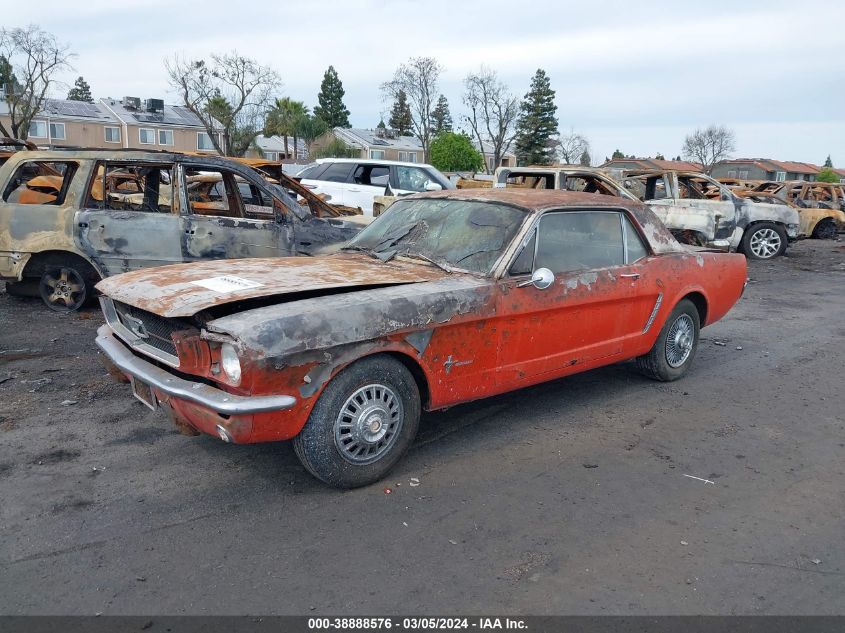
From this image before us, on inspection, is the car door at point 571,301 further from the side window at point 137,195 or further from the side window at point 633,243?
the side window at point 137,195

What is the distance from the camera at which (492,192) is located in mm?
4988

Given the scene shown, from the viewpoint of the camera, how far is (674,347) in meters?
5.68

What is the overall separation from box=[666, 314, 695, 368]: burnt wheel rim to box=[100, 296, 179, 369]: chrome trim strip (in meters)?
3.93

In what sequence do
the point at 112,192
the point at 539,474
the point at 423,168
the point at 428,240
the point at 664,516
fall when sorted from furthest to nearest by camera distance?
the point at 423,168
the point at 112,192
the point at 428,240
the point at 539,474
the point at 664,516

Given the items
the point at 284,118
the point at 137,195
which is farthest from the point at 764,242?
the point at 284,118

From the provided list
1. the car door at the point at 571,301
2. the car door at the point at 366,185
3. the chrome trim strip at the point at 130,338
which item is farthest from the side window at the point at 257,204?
the car door at the point at 366,185

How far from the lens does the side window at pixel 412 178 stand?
44.4 ft

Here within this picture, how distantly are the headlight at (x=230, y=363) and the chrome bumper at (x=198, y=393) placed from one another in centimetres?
9

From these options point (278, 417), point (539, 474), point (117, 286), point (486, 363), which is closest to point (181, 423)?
point (278, 417)

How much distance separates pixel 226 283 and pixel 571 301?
2.24 meters

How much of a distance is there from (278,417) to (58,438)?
1.88 meters

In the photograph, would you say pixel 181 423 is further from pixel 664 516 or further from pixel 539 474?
pixel 664 516

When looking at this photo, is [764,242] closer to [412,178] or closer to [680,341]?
[412,178]
